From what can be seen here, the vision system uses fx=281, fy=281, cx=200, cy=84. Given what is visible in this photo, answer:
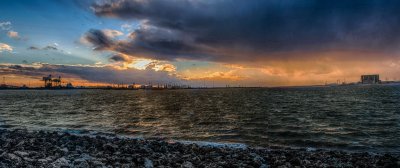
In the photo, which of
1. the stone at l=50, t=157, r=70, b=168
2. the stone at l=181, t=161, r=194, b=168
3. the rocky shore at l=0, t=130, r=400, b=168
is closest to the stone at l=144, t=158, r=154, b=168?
the rocky shore at l=0, t=130, r=400, b=168

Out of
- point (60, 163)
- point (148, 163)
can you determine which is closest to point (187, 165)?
point (148, 163)

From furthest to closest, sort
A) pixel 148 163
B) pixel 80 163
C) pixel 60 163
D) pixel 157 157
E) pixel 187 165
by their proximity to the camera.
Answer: pixel 157 157
pixel 148 163
pixel 187 165
pixel 80 163
pixel 60 163

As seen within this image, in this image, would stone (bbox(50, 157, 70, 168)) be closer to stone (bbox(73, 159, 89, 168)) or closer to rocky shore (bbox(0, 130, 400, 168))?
rocky shore (bbox(0, 130, 400, 168))

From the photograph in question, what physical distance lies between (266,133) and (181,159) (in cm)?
1618

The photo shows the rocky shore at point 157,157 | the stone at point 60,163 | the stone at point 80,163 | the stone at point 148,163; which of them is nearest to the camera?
the stone at point 60,163

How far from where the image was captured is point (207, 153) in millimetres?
18578

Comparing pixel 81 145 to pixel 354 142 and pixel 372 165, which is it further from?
pixel 354 142

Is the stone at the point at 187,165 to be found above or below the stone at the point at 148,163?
below

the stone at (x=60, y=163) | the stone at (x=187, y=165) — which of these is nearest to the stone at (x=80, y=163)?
the stone at (x=60, y=163)

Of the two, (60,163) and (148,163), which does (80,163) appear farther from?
(148,163)

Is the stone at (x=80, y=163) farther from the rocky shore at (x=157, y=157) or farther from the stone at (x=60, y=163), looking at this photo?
the stone at (x=60, y=163)

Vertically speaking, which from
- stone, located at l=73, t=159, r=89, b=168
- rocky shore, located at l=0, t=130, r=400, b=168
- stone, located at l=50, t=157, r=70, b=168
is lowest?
rocky shore, located at l=0, t=130, r=400, b=168

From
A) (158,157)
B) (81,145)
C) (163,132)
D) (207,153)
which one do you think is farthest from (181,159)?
(163,132)

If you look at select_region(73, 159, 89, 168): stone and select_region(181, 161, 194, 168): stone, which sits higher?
select_region(73, 159, 89, 168): stone
